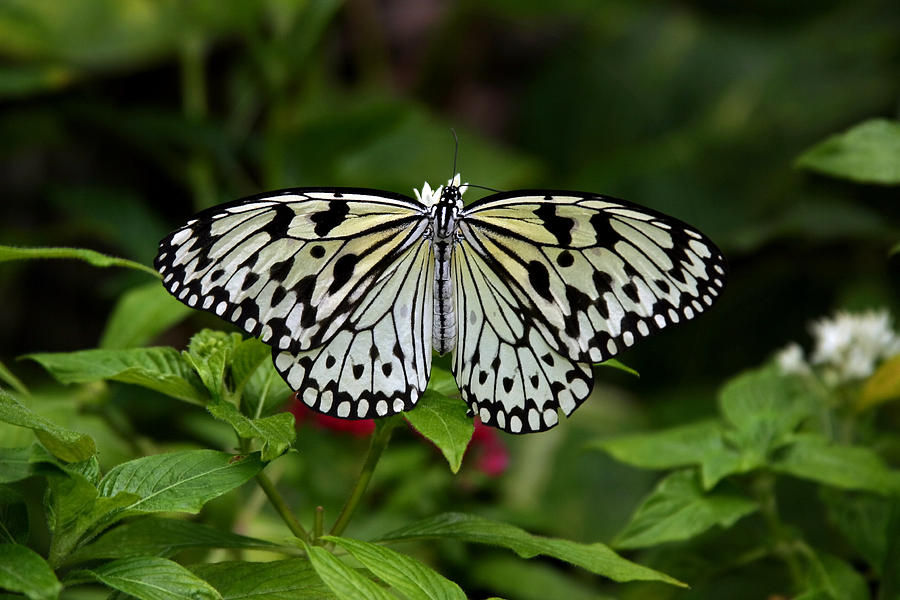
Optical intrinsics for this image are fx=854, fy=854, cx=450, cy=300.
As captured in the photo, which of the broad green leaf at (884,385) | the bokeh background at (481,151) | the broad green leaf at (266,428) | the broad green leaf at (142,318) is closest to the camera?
the broad green leaf at (266,428)

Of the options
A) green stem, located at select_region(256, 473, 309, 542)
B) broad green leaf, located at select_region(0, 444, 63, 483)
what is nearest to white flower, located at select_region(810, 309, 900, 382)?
green stem, located at select_region(256, 473, 309, 542)

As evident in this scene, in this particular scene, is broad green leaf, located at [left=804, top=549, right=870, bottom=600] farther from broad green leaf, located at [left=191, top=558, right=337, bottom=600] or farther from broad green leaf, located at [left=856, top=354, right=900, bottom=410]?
broad green leaf, located at [left=191, top=558, right=337, bottom=600]

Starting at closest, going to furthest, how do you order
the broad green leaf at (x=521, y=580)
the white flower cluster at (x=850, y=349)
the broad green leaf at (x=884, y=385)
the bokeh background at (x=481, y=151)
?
the broad green leaf at (x=884, y=385) → the white flower cluster at (x=850, y=349) → the broad green leaf at (x=521, y=580) → the bokeh background at (x=481, y=151)

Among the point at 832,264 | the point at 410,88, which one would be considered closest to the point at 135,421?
the point at 410,88

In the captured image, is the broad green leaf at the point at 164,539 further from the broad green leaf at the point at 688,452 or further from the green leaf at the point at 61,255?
the broad green leaf at the point at 688,452

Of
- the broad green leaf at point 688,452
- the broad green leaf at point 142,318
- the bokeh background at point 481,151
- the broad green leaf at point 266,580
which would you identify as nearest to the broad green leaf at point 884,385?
the broad green leaf at point 688,452

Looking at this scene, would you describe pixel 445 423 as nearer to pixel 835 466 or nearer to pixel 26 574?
pixel 26 574

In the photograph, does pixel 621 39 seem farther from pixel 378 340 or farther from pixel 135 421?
pixel 378 340

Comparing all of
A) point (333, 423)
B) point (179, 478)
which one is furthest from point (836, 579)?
point (333, 423)
